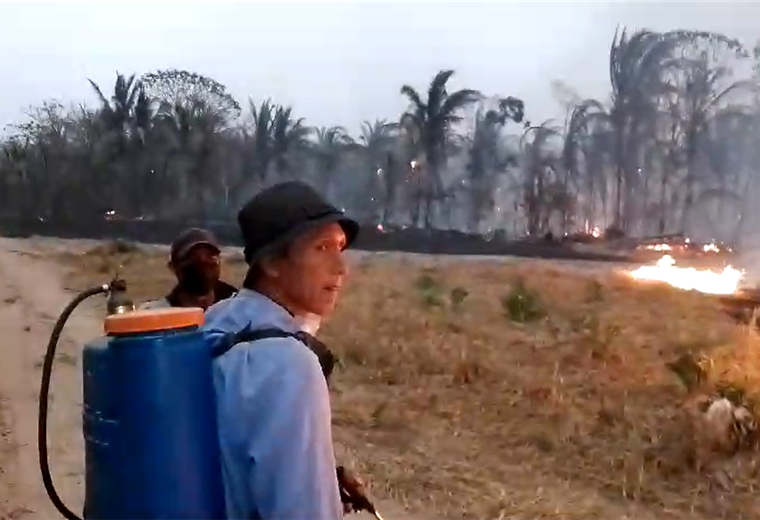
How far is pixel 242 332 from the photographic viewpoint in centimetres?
177

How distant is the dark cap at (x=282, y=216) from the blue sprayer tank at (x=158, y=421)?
0.23 m

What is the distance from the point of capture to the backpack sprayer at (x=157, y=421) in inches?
66.0

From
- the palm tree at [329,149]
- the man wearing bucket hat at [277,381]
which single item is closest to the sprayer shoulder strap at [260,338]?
the man wearing bucket hat at [277,381]

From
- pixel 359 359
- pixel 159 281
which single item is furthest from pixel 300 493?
pixel 159 281

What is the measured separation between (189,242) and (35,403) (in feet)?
15.2

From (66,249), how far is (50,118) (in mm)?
7042

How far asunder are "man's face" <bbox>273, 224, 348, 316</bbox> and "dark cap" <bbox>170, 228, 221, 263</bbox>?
92.2 inches

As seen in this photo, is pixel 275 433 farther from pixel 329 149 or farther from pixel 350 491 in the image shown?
pixel 329 149

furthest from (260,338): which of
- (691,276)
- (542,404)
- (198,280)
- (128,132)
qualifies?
(128,132)

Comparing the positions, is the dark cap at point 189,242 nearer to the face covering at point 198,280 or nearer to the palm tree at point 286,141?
the face covering at point 198,280

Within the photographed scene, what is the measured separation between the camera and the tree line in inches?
845

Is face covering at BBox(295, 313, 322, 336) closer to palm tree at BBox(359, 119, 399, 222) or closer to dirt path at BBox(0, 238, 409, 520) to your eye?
dirt path at BBox(0, 238, 409, 520)

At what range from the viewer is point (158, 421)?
5.52 feet

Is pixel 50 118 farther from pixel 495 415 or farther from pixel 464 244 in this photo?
pixel 495 415
